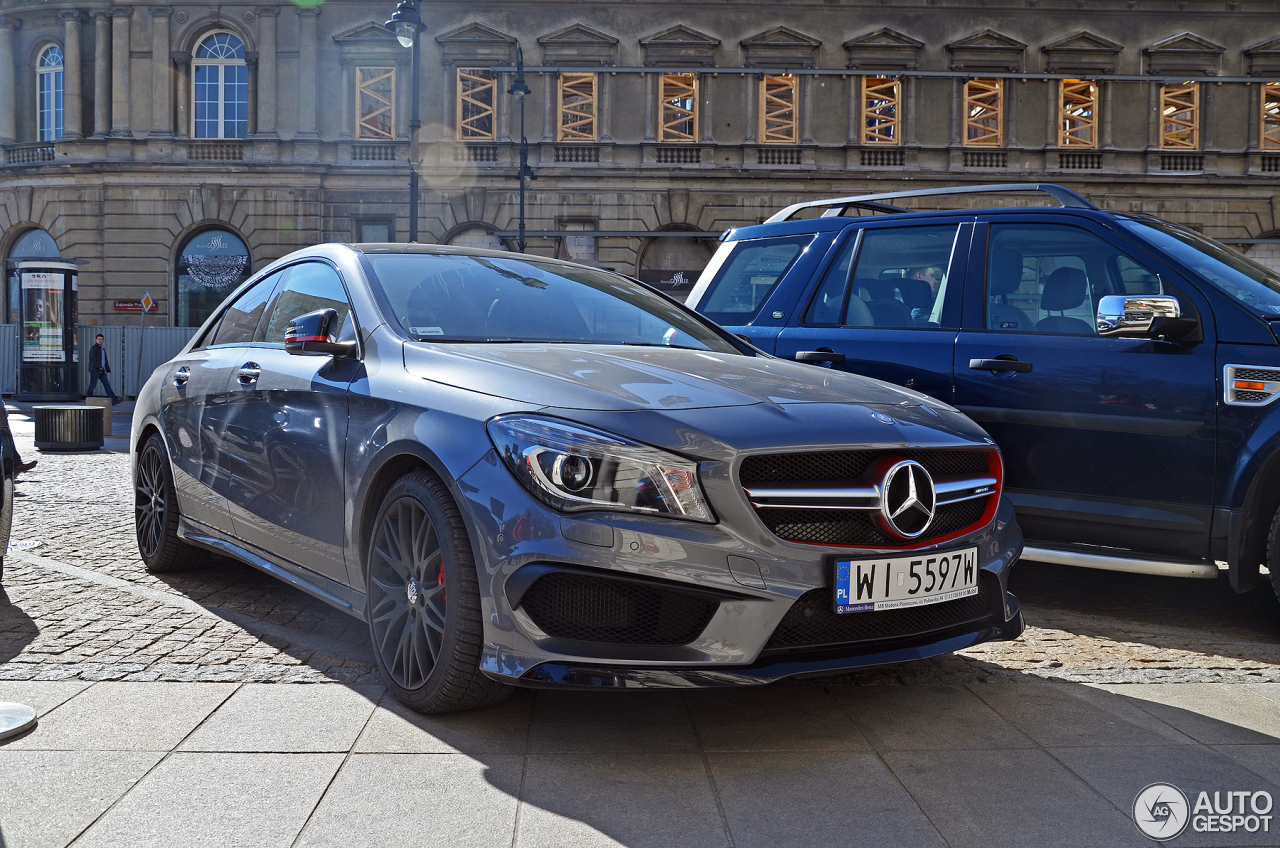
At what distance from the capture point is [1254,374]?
440 centimetres

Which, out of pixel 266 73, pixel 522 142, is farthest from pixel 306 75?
pixel 522 142

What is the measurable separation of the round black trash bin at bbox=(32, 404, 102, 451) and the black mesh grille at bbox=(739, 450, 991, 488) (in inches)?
512

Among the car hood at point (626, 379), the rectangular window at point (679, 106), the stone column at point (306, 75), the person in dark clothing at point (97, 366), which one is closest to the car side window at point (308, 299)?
the car hood at point (626, 379)

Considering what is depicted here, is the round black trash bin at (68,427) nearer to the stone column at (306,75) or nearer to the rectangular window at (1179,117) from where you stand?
the stone column at (306,75)

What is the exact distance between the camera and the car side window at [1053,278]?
16.4ft

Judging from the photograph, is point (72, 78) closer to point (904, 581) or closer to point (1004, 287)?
point (1004, 287)

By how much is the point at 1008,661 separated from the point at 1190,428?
1293 mm

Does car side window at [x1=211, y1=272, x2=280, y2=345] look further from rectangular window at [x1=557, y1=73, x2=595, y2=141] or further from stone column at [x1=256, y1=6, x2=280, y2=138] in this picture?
stone column at [x1=256, y1=6, x2=280, y2=138]

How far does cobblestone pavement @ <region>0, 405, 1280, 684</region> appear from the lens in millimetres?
3922

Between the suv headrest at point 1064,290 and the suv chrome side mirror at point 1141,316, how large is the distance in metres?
0.52

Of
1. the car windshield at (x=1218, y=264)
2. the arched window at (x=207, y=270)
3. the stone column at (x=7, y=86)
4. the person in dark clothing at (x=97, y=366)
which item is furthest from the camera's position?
the stone column at (x=7, y=86)

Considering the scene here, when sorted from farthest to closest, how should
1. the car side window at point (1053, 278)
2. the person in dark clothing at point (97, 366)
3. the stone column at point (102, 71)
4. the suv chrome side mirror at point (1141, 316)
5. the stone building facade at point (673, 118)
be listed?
1. the stone column at point (102, 71)
2. the stone building facade at point (673, 118)
3. the person in dark clothing at point (97, 366)
4. the car side window at point (1053, 278)
5. the suv chrome side mirror at point (1141, 316)

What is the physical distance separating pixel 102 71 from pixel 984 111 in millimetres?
23448

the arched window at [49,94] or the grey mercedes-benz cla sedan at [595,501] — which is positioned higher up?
the arched window at [49,94]
